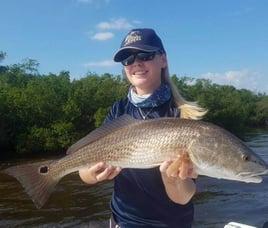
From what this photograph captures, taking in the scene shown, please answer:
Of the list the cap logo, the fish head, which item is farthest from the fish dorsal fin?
the cap logo

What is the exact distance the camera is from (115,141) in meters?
2.95

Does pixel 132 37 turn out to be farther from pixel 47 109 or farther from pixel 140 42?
pixel 47 109

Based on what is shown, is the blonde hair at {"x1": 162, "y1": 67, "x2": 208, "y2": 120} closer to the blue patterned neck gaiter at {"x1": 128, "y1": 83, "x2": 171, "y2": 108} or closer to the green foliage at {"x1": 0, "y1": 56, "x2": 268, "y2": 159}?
the blue patterned neck gaiter at {"x1": 128, "y1": 83, "x2": 171, "y2": 108}

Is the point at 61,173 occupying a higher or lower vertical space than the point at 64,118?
higher

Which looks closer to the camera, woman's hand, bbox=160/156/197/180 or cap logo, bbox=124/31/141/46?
woman's hand, bbox=160/156/197/180

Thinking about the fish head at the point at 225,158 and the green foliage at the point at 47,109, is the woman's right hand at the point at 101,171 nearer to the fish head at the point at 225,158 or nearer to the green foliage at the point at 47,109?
the fish head at the point at 225,158

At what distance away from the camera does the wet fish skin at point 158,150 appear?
2.71m

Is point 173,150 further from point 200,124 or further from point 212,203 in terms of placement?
point 212,203

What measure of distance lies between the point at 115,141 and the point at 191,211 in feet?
2.72

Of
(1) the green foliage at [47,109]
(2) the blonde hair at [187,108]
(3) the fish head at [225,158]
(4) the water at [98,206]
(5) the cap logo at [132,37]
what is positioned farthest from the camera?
(1) the green foliage at [47,109]

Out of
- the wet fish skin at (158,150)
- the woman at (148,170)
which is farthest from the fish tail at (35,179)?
the woman at (148,170)

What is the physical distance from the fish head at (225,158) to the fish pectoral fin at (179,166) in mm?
47

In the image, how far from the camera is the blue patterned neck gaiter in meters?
3.16

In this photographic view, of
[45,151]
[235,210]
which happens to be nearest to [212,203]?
[235,210]
